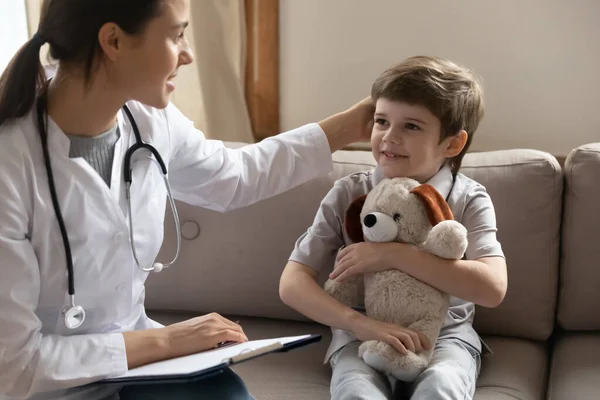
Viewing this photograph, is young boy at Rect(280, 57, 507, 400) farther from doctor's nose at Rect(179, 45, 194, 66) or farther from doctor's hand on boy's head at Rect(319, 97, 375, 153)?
doctor's nose at Rect(179, 45, 194, 66)

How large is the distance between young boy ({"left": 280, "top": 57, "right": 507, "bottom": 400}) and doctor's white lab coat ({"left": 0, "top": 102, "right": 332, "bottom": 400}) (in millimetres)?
361

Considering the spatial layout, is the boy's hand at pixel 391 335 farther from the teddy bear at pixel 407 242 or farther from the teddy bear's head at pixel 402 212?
the teddy bear's head at pixel 402 212

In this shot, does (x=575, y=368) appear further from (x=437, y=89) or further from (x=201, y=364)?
(x=201, y=364)

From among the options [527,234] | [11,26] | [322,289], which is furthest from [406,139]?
[11,26]

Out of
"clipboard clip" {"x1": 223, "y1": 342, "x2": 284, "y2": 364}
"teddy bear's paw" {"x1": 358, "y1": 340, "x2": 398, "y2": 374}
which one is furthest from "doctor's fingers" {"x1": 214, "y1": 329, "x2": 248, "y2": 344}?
"teddy bear's paw" {"x1": 358, "y1": 340, "x2": 398, "y2": 374}

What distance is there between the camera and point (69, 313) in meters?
1.30

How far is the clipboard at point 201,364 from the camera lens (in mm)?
1216

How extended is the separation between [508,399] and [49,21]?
1.13 metres

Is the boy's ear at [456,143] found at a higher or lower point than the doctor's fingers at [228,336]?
higher

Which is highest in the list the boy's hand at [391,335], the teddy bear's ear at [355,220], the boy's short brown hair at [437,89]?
the boy's short brown hair at [437,89]

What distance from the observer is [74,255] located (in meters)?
1.33

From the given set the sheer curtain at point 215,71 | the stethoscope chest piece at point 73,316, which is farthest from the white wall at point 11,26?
the stethoscope chest piece at point 73,316

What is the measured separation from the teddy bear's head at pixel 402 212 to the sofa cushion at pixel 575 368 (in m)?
0.47

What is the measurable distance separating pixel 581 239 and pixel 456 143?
442mm
